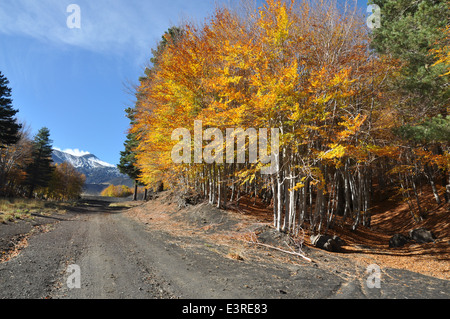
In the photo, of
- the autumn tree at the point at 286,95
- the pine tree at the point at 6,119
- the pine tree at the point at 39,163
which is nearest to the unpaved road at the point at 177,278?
the autumn tree at the point at 286,95

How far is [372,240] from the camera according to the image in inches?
477

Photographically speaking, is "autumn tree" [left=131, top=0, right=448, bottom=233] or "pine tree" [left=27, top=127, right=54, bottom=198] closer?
"autumn tree" [left=131, top=0, right=448, bottom=233]

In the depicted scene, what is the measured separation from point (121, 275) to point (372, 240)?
12.6 m

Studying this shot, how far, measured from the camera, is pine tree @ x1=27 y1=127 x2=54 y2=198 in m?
39.0

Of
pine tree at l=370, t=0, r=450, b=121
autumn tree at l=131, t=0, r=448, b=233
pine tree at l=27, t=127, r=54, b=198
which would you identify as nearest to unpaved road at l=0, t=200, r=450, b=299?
autumn tree at l=131, t=0, r=448, b=233

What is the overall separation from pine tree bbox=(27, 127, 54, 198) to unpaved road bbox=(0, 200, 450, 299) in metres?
41.4

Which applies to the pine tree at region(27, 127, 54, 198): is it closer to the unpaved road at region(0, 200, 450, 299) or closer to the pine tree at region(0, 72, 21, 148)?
the pine tree at region(0, 72, 21, 148)

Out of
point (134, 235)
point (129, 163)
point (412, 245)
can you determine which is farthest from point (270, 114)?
point (129, 163)

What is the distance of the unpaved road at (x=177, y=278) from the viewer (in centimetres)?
411

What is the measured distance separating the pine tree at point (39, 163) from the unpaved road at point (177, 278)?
41422mm

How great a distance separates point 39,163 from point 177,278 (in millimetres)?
47839

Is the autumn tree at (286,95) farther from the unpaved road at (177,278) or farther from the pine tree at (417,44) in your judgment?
the unpaved road at (177,278)

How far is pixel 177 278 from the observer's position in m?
4.88

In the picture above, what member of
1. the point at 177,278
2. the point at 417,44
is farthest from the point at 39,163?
the point at 417,44
